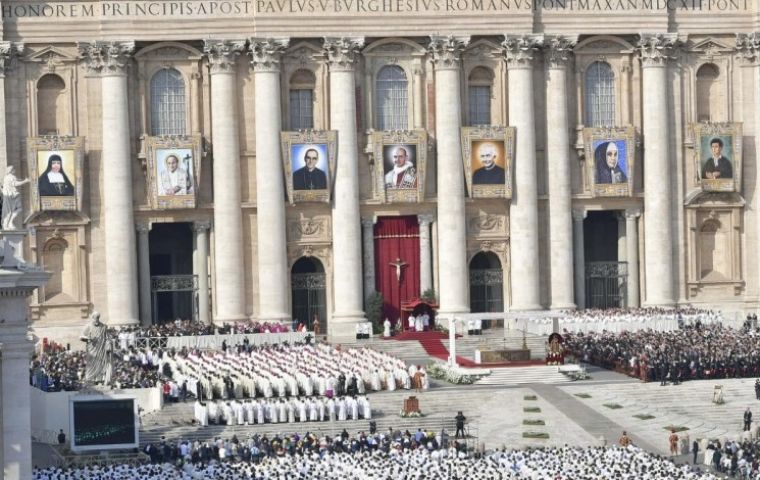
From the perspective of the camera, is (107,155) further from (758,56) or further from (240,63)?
(758,56)

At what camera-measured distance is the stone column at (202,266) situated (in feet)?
370

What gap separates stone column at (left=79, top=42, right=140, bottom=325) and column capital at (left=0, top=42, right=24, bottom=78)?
337 cm

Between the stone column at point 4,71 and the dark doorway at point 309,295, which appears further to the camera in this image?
the dark doorway at point 309,295

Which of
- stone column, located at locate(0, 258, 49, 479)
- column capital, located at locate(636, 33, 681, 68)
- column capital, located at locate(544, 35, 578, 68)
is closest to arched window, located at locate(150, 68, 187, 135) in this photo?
column capital, located at locate(544, 35, 578, 68)

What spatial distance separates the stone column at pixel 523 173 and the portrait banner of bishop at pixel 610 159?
347 cm

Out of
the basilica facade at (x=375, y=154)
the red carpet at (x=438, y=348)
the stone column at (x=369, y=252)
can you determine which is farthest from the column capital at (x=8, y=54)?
the red carpet at (x=438, y=348)

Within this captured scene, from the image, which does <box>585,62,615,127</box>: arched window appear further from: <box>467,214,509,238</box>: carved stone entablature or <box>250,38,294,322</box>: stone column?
<box>250,38,294,322</box>: stone column

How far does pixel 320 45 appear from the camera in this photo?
112812mm

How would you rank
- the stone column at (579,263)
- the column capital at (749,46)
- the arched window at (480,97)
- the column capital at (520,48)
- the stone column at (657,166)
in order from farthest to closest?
the stone column at (579,263) → the column capital at (749,46) → the arched window at (480,97) → the stone column at (657,166) → the column capital at (520,48)

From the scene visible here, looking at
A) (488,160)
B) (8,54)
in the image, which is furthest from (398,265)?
(8,54)

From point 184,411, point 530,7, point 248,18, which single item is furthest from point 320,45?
point 184,411

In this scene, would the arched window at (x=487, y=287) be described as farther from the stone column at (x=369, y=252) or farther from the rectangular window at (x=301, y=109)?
the rectangular window at (x=301, y=109)

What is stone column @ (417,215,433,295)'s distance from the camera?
114062 millimetres

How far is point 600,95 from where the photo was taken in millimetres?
116375
